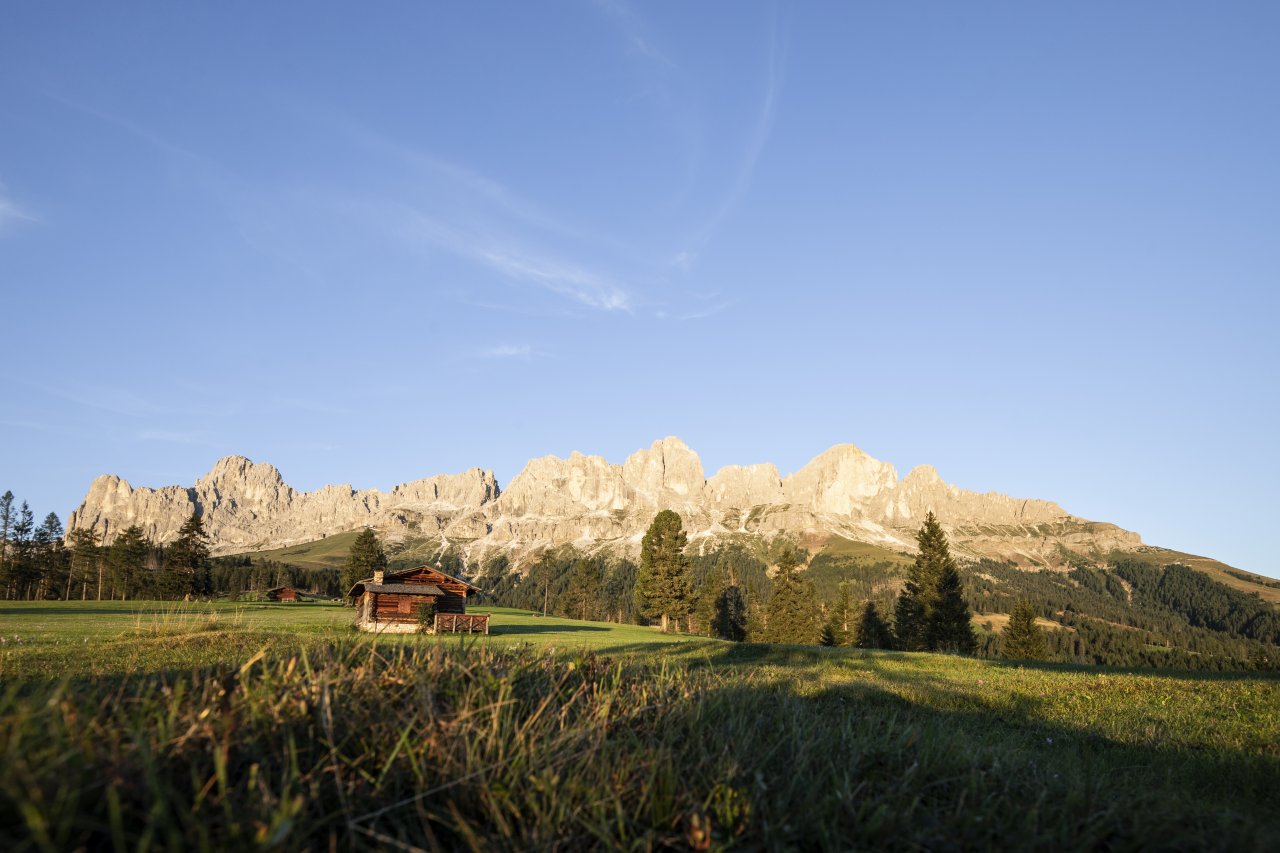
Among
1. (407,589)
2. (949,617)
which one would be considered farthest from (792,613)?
(407,589)

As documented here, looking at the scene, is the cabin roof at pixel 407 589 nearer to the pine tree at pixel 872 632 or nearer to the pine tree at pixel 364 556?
the pine tree at pixel 364 556

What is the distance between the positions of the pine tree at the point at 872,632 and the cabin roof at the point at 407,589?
54284mm

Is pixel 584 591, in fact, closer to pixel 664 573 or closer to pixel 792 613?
pixel 792 613

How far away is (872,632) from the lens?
80.1 meters

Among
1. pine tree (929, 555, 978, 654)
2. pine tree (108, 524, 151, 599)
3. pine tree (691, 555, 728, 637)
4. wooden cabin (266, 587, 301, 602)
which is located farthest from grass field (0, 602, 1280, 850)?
wooden cabin (266, 587, 301, 602)

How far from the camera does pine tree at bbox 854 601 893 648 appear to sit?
7944 cm

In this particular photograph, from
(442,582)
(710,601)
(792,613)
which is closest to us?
(442,582)

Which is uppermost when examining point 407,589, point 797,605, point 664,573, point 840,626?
point 407,589

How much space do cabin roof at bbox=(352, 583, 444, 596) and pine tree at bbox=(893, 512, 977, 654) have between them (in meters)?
39.9

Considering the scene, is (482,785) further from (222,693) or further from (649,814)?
(222,693)

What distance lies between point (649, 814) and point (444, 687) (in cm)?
166

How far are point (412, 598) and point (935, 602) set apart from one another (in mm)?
42256

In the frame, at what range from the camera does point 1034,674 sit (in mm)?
19781

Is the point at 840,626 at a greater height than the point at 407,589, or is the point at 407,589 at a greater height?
the point at 407,589
